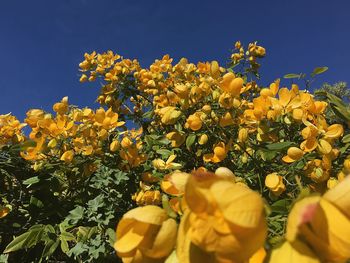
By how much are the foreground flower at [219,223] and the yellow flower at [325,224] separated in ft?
0.13

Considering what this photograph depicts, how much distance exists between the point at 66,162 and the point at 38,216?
31 centimetres

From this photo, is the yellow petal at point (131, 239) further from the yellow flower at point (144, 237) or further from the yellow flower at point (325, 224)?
the yellow flower at point (325, 224)

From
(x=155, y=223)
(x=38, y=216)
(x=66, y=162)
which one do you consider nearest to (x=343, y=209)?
(x=155, y=223)

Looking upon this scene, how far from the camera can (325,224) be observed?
0.40 meters

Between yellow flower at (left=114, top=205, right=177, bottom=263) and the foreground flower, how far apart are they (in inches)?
1.9

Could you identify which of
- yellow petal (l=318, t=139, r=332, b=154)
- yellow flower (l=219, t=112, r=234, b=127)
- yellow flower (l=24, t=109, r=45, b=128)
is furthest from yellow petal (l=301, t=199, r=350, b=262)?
yellow flower (l=24, t=109, r=45, b=128)

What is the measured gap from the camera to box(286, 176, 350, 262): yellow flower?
387mm

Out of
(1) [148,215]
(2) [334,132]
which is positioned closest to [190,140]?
(2) [334,132]

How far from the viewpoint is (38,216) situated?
190 centimetres

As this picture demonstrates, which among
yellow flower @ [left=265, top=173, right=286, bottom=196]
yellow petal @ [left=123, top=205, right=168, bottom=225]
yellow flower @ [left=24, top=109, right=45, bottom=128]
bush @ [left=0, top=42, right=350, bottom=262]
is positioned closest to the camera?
yellow petal @ [left=123, top=205, right=168, bottom=225]

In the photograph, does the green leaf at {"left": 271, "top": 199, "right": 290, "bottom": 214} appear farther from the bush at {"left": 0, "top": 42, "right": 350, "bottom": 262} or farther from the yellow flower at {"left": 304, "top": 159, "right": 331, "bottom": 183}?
the yellow flower at {"left": 304, "top": 159, "right": 331, "bottom": 183}

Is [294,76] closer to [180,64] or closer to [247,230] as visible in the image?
[180,64]

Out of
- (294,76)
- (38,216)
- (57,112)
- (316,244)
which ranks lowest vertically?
(316,244)

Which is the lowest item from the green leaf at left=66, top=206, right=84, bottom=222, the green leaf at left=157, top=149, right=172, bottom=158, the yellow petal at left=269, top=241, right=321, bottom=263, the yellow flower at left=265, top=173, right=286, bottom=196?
the yellow petal at left=269, top=241, right=321, bottom=263
